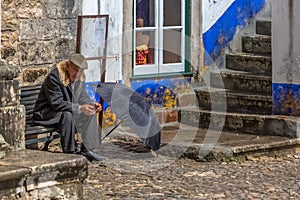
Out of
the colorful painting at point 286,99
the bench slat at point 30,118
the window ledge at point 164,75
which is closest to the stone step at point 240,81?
the window ledge at point 164,75

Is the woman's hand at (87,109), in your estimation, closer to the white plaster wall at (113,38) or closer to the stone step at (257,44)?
the white plaster wall at (113,38)

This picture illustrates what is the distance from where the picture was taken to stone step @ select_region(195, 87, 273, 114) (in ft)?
32.9

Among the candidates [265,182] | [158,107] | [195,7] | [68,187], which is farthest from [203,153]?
[68,187]

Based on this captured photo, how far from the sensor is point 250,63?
35.4 feet

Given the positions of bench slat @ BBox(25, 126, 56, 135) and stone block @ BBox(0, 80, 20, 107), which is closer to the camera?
stone block @ BBox(0, 80, 20, 107)

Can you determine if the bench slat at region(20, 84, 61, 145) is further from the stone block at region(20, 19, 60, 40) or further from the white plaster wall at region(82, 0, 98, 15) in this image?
the white plaster wall at region(82, 0, 98, 15)

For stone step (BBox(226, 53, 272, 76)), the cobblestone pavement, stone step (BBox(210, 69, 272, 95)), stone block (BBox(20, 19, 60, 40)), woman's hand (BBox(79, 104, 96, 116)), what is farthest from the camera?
stone step (BBox(226, 53, 272, 76))

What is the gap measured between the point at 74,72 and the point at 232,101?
2818mm

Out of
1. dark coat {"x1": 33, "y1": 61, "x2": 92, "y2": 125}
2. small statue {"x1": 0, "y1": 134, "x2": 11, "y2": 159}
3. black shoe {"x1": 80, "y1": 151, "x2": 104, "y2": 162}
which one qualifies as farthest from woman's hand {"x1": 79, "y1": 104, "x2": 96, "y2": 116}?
small statue {"x1": 0, "y1": 134, "x2": 11, "y2": 159}

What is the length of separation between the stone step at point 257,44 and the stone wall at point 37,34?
2.87 meters

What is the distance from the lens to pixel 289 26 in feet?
31.2

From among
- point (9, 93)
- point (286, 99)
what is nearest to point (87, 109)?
point (286, 99)

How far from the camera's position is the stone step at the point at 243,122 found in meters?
9.30

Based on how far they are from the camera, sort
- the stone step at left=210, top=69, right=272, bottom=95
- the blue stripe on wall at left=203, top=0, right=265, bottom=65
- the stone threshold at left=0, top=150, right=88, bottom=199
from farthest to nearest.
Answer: the blue stripe on wall at left=203, top=0, right=265, bottom=65
the stone step at left=210, top=69, right=272, bottom=95
the stone threshold at left=0, top=150, right=88, bottom=199
